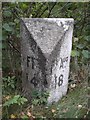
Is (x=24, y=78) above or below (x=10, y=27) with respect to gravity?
below

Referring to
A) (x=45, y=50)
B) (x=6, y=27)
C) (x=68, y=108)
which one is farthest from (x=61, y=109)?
(x=6, y=27)

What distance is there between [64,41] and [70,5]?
0.81 metres

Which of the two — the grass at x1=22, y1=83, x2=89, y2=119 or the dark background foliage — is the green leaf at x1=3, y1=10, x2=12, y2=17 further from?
the grass at x1=22, y1=83, x2=89, y2=119

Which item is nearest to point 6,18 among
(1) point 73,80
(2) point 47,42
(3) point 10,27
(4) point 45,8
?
(3) point 10,27

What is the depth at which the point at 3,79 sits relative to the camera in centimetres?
406

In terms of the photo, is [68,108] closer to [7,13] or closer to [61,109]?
[61,109]

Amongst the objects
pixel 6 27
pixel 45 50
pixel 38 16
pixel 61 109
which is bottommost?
pixel 61 109

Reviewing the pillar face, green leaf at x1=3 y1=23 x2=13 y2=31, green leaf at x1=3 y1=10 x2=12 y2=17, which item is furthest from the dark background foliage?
the pillar face

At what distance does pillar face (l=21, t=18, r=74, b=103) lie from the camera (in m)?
3.60

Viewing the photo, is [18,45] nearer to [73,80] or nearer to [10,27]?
[10,27]

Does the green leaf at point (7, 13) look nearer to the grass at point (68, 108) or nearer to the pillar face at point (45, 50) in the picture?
the pillar face at point (45, 50)

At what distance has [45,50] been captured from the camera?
3.56 metres

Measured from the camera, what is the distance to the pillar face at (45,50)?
360cm

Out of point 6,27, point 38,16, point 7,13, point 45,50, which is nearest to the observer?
point 45,50
